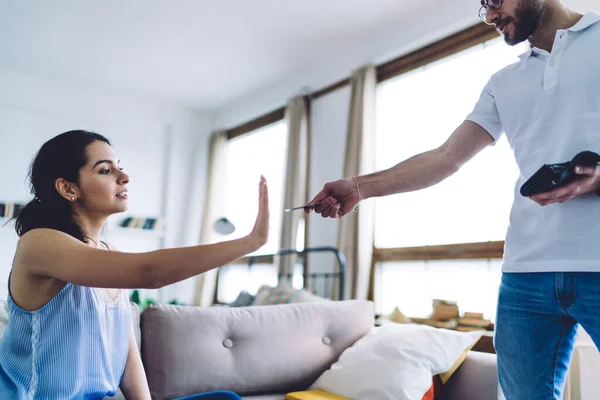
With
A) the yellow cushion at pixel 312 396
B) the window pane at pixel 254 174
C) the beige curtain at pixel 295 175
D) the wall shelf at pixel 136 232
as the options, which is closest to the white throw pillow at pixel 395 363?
the yellow cushion at pixel 312 396

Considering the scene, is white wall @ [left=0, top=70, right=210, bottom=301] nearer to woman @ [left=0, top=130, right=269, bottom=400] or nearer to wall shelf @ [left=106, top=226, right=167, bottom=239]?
wall shelf @ [left=106, top=226, right=167, bottom=239]

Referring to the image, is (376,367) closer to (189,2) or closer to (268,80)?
(189,2)

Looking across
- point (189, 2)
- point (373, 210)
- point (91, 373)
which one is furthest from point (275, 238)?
point (91, 373)

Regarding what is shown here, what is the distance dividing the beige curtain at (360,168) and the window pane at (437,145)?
123 millimetres

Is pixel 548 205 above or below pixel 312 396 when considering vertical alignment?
above

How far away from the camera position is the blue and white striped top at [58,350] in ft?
3.83

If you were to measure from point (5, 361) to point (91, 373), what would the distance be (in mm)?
194

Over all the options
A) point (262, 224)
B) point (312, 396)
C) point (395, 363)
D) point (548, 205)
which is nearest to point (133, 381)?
point (262, 224)

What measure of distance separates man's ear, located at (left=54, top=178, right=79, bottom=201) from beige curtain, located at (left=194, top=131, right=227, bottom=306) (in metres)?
4.74

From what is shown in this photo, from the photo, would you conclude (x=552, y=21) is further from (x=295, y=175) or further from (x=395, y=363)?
(x=295, y=175)

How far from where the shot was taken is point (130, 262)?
1099 mm

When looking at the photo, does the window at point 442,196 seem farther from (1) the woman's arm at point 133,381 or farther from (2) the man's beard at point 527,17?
(1) the woman's arm at point 133,381

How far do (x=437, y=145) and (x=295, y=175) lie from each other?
1.55m

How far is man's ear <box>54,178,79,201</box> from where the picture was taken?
1.34 metres
